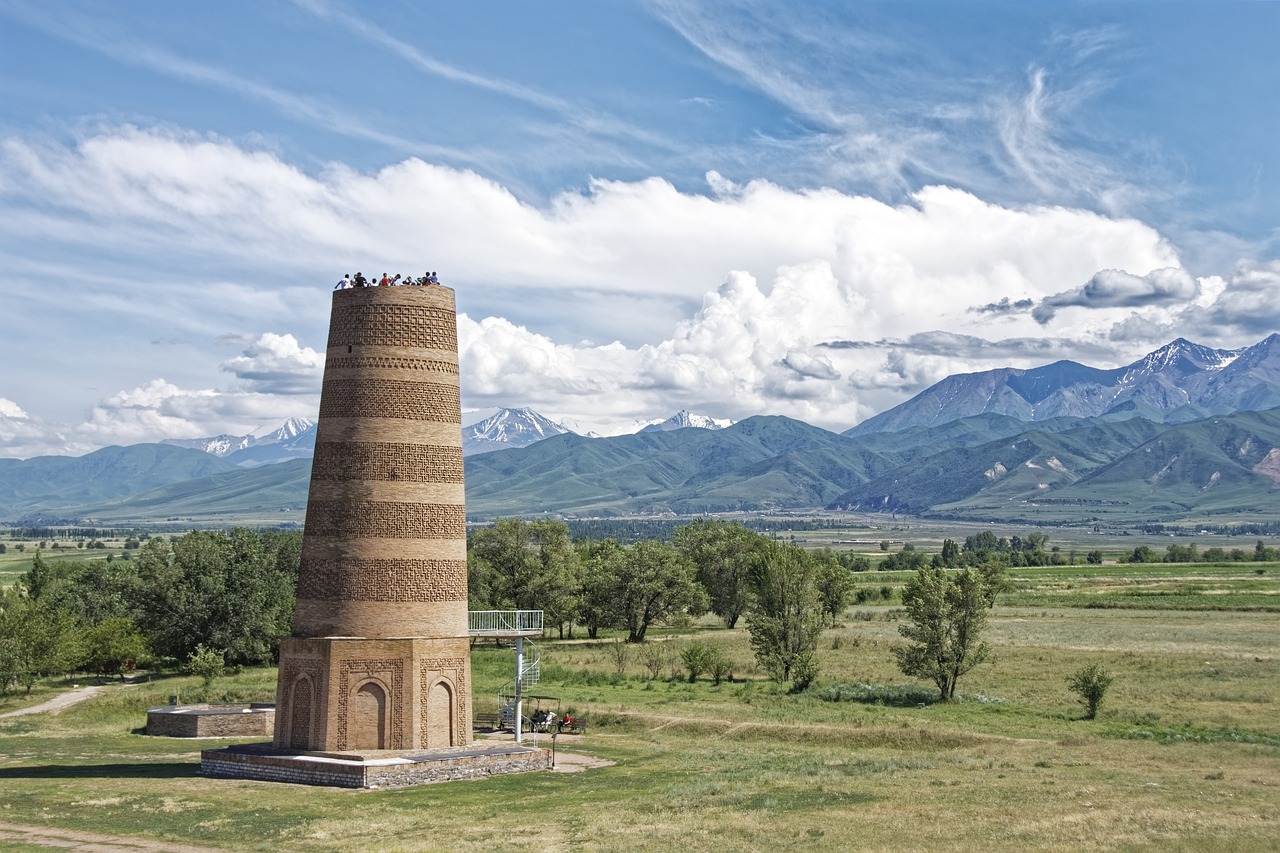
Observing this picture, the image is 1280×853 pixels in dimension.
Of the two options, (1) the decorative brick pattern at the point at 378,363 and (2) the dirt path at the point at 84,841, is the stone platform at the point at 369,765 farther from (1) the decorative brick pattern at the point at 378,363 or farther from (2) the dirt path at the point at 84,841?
(1) the decorative brick pattern at the point at 378,363

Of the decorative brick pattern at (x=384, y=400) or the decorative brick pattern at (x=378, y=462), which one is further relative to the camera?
the decorative brick pattern at (x=384, y=400)

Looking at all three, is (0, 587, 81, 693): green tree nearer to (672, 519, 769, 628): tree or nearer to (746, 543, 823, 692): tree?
(746, 543, 823, 692): tree

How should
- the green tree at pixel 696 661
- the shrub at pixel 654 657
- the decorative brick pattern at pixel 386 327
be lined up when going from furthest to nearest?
the shrub at pixel 654 657 < the green tree at pixel 696 661 < the decorative brick pattern at pixel 386 327

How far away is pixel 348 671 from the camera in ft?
138

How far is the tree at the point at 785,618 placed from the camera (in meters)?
70.4

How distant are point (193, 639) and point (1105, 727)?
56691mm

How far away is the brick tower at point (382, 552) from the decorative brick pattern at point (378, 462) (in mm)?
46

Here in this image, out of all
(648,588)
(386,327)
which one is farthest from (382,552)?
(648,588)

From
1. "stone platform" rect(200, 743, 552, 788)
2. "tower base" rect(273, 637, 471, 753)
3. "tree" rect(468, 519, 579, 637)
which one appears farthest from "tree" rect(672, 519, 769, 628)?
"tower base" rect(273, 637, 471, 753)

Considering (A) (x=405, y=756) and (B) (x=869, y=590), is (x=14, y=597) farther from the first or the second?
(B) (x=869, y=590)

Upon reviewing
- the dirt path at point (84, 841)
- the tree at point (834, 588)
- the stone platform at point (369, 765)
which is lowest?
the dirt path at point (84, 841)

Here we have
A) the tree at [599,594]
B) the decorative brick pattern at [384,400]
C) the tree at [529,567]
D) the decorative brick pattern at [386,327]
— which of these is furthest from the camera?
the tree at [599,594]

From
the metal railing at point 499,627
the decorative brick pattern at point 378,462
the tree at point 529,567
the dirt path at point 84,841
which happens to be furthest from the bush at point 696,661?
the dirt path at point 84,841

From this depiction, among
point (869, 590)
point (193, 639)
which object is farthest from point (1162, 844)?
point (869, 590)
